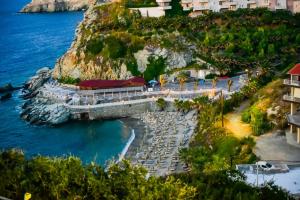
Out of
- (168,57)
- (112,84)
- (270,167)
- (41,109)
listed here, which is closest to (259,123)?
(270,167)

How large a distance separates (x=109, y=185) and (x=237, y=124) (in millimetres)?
22300

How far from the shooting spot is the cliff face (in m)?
77.3

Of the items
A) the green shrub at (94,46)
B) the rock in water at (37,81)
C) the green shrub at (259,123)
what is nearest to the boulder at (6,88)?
the rock in water at (37,81)

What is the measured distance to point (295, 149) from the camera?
41688mm

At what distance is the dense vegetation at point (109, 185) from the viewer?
2862 cm

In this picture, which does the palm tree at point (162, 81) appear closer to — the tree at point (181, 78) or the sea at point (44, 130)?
the tree at point (181, 78)

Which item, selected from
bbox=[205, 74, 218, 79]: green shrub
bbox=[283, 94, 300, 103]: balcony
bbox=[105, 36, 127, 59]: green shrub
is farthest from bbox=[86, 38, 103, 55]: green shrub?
bbox=[283, 94, 300, 103]: balcony

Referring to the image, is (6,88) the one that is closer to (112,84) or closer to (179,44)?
(112,84)

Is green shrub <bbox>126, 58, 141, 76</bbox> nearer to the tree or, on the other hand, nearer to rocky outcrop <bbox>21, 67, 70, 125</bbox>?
the tree

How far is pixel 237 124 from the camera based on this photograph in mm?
49594

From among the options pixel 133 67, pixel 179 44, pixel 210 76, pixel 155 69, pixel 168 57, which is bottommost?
pixel 210 76

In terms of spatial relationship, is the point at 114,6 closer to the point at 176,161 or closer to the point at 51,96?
the point at 51,96

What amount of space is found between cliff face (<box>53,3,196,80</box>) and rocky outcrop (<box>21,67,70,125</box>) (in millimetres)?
5522

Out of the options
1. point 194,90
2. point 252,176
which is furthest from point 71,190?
point 194,90
